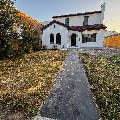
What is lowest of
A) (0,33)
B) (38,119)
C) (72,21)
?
(38,119)

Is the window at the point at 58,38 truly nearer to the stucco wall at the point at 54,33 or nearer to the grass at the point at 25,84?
the stucco wall at the point at 54,33

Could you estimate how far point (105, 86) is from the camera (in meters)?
13.6

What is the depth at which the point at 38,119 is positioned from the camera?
9289 millimetres

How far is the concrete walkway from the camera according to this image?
9.73m

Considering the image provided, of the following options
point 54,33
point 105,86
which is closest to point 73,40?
point 54,33

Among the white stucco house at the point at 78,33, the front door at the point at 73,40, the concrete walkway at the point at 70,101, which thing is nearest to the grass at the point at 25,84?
the concrete walkway at the point at 70,101

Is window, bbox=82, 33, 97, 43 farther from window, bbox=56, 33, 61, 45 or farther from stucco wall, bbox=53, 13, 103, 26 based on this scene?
window, bbox=56, 33, 61, 45

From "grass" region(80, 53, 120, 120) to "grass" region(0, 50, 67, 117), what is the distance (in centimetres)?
282

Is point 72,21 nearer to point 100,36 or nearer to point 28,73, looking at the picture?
point 100,36

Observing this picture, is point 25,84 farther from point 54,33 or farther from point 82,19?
point 82,19

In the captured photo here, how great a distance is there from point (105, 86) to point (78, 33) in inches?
913

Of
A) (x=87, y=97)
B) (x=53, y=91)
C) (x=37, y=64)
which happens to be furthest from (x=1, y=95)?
(x=37, y=64)

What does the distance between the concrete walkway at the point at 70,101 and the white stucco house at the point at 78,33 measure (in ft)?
A: 62.6

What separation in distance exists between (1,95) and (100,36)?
25909 millimetres
